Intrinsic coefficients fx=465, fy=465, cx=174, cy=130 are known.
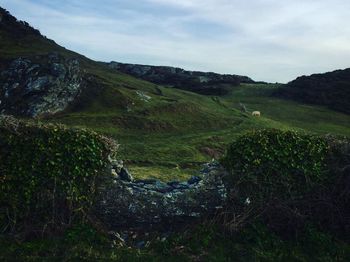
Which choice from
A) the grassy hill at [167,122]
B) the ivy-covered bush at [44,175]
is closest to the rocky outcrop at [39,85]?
the grassy hill at [167,122]

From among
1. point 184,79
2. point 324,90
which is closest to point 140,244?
point 324,90

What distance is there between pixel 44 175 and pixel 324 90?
103051 millimetres

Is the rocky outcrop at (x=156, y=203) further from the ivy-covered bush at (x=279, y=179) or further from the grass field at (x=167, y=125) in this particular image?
the grass field at (x=167, y=125)

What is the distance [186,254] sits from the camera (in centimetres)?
1306

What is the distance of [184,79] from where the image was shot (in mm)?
138000

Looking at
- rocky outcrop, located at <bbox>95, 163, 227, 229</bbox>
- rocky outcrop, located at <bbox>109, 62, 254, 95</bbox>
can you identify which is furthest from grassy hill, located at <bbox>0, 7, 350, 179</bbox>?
rocky outcrop, located at <bbox>109, 62, 254, 95</bbox>

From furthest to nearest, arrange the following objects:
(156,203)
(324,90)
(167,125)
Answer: (324,90), (167,125), (156,203)

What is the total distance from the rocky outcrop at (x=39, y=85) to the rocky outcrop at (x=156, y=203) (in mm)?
42791

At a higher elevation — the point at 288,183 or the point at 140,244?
the point at 288,183

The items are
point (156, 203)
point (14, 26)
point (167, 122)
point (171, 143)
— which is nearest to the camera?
point (156, 203)

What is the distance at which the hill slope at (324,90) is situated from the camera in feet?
327

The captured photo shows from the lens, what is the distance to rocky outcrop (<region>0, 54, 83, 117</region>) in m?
57.5

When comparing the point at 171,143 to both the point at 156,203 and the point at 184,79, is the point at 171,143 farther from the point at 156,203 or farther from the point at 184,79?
the point at 184,79

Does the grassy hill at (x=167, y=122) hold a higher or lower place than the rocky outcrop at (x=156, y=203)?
lower
